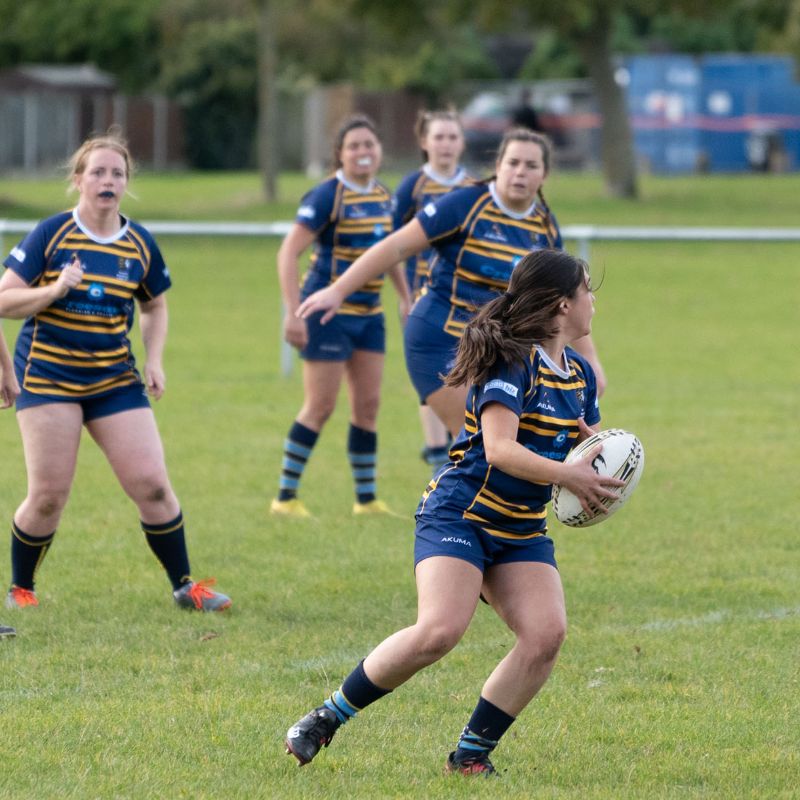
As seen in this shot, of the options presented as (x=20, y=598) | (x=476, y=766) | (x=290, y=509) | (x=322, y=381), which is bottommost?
(x=290, y=509)

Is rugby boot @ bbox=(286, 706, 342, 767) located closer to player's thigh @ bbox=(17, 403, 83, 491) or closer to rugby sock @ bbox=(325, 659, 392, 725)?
rugby sock @ bbox=(325, 659, 392, 725)

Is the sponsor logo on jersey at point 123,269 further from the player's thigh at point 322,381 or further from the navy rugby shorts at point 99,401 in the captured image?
the player's thigh at point 322,381

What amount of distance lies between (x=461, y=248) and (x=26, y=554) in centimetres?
246

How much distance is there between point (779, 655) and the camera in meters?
6.35

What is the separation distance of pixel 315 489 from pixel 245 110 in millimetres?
45748

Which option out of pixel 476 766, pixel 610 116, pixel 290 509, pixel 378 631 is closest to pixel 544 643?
pixel 476 766

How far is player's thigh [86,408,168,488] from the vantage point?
6.70m

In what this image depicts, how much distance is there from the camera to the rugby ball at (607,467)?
4789 millimetres

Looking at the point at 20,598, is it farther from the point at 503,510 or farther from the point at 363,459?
the point at 503,510

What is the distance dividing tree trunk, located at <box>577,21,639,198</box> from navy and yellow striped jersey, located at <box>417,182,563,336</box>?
28.4 meters

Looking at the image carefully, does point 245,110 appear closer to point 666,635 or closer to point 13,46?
point 13,46

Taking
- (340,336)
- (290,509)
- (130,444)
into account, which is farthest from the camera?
(290,509)

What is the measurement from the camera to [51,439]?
661cm

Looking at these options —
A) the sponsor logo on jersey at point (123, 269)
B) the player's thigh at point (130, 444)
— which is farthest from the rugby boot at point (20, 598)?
the sponsor logo on jersey at point (123, 269)
